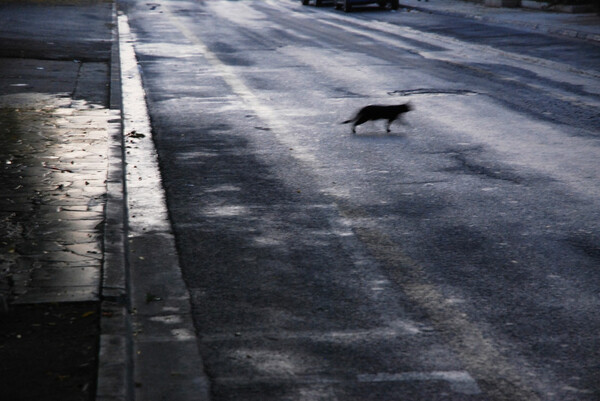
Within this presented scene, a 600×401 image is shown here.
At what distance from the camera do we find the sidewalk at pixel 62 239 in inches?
180

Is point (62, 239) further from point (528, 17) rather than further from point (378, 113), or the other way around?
point (528, 17)

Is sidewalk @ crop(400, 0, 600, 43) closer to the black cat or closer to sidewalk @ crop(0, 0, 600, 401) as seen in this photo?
the black cat

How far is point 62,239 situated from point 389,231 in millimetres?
2652

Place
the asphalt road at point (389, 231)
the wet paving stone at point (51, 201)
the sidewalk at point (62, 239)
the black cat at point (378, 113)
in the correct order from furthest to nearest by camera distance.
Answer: the black cat at point (378, 113)
the wet paving stone at point (51, 201)
the asphalt road at point (389, 231)
the sidewalk at point (62, 239)

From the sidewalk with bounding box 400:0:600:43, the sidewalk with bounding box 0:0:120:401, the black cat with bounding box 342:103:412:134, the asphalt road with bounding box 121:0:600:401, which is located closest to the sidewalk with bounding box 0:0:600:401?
the sidewalk with bounding box 0:0:120:401

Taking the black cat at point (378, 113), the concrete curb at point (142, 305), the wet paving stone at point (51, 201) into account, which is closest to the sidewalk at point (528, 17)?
the black cat at point (378, 113)

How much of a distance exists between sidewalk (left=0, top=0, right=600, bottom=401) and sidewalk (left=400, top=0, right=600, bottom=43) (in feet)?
47.4

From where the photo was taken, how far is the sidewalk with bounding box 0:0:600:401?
180 inches

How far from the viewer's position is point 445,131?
40.1ft

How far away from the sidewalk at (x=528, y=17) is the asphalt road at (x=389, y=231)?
8.68 metres

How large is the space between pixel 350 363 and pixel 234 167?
211 inches

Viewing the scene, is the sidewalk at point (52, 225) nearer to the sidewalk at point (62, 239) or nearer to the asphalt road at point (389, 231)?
the sidewalk at point (62, 239)

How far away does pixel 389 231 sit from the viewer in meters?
7.67

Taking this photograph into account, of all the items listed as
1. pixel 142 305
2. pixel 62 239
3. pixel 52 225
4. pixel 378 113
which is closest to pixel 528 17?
pixel 378 113
